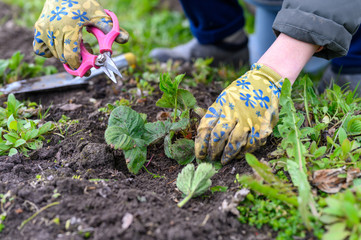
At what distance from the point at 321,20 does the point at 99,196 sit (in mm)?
1354

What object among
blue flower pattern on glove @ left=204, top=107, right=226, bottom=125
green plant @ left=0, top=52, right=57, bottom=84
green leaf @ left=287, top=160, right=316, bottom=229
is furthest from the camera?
green plant @ left=0, top=52, right=57, bottom=84

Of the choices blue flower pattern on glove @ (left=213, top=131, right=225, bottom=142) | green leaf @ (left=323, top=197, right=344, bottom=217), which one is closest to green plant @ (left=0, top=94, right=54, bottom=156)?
blue flower pattern on glove @ (left=213, top=131, right=225, bottom=142)

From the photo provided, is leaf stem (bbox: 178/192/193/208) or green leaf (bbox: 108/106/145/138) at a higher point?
green leaf (bbox: 108/106/145/138)

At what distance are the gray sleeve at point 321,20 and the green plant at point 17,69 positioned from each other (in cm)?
185

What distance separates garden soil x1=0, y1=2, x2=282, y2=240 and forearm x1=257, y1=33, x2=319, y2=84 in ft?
1.29

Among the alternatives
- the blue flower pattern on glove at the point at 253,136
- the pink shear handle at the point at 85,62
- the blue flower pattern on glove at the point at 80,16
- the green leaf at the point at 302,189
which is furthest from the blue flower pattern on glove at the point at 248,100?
the blue flower pattern on glove at the point at 80,16

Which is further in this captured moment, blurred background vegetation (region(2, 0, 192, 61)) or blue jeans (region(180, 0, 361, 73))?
blurred background vegetation (region(2, 0, 192, 61))

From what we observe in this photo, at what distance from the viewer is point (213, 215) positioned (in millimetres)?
1365

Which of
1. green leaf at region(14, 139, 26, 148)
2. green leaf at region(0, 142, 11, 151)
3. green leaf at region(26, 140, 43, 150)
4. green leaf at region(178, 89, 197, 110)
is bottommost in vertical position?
green leaf at region(26, 140, 43, 150)

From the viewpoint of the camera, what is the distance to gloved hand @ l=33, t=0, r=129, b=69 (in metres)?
1.82

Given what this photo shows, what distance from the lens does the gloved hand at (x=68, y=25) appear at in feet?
5.98

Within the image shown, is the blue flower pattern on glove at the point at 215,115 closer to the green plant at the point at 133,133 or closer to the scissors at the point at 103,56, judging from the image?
the green plant at the point at 133,133

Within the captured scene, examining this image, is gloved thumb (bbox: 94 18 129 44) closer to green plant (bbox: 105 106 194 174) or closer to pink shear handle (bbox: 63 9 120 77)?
pink shear handle (bbox: 63 9 120 77)

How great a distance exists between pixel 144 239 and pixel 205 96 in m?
1.24
